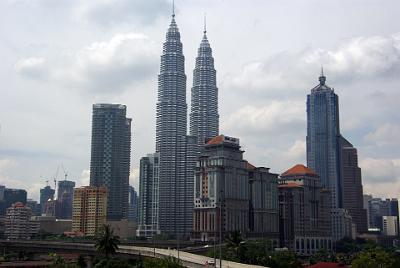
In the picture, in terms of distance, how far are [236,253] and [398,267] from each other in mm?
48791

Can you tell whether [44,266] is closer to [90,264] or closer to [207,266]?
[90,264]

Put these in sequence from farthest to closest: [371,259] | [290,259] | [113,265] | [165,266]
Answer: [290,259]
[113,265]
[371,259]
[165,266]

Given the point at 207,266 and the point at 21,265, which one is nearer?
the point at 207,266

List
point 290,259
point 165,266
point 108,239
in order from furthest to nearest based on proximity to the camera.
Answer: point 290,259 < point 108,239 < point 165,266

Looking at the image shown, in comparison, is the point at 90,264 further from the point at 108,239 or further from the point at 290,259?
the point at 290,259

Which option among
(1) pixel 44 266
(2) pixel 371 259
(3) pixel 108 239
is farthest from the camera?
(1) pixel 44 266

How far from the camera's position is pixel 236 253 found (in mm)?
173750

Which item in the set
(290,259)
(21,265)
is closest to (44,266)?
(21,265)

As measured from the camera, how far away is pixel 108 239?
14700 cm

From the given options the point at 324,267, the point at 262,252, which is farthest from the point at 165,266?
the point at 262,252

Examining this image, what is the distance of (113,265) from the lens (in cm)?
13762

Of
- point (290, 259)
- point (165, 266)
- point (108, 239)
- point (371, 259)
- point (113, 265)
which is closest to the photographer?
point (165, 266)

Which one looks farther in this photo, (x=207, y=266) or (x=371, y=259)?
(x=207, y=266)

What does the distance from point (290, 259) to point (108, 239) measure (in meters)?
56.7
